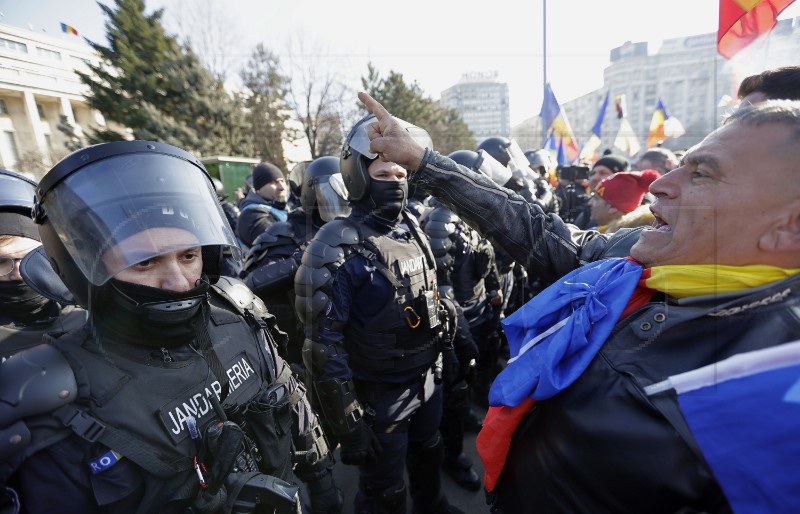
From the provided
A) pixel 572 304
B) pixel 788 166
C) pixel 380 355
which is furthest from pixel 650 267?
pixel 380 355

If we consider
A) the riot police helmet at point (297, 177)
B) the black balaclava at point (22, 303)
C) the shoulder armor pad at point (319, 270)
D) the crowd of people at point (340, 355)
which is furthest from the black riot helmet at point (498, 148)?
the black balaclava at point (22, 303)

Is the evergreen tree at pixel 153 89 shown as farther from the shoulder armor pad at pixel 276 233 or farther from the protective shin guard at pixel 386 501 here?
the protective shin guard at pixel 386 501

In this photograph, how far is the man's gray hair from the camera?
0.91 m

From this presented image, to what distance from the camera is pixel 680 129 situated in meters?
9.58

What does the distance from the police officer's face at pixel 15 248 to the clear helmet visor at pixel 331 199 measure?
250 cm

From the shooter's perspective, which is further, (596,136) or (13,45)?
(596,136)

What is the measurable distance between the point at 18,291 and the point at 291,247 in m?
2.29

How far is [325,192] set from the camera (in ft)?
13.5

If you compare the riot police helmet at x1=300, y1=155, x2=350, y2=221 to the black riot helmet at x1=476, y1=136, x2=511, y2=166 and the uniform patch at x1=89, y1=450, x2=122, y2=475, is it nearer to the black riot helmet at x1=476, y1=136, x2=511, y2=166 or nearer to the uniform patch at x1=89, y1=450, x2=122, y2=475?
the black riot helmet at x1=476, y1=136, x2=511, y2=166

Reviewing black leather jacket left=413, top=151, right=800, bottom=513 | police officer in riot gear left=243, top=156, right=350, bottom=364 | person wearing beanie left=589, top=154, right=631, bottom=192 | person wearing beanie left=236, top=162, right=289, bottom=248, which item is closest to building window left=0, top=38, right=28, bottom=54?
police officer in riot gear left=243, top=156, right=350, bottom=364

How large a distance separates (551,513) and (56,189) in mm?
1873

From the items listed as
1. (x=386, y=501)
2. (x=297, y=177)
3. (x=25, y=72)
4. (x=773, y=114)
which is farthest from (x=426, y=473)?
(x=297, y=177)

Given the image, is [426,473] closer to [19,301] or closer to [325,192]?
[19,301]

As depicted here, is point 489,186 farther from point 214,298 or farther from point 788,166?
point 214,298
